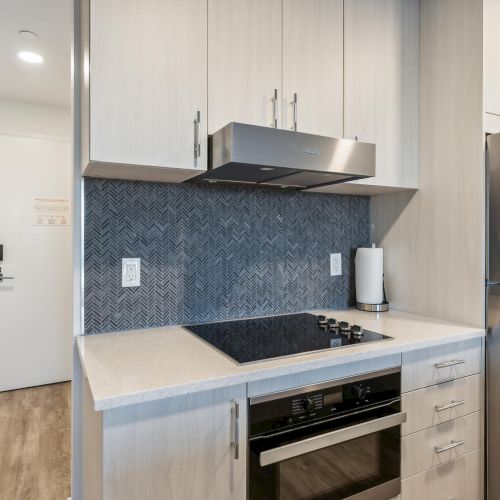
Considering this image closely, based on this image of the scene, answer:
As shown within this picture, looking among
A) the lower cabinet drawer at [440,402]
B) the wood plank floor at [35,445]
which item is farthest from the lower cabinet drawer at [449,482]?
the wood plank floor at [35,445]

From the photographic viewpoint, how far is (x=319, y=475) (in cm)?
125

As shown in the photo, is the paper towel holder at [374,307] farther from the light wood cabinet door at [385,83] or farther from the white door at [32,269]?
the white door at [32,269]

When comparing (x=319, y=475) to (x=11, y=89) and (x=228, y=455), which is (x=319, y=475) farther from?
(x=11, y=89)

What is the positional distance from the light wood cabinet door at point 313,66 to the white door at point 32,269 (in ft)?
8.86

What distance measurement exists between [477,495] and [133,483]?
4.92 feet

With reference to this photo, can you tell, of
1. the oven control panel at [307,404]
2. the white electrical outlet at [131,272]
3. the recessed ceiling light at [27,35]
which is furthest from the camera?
the recessed ceiling light at [27,35]

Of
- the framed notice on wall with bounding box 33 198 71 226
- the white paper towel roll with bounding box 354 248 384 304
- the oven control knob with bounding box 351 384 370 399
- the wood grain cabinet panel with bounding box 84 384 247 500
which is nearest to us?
the wood grain cabinet panel with bounding box 84 384 247 500

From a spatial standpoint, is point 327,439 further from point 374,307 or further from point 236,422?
point 374,307

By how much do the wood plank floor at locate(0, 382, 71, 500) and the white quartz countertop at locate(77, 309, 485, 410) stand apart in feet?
3.79

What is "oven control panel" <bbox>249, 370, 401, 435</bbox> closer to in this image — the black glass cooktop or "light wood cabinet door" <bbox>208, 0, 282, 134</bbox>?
the black glass cooktop

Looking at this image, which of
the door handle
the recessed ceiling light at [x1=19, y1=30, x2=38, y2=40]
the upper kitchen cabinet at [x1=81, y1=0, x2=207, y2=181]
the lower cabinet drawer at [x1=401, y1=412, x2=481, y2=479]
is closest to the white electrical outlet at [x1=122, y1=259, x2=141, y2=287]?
the upper kitchen cabinet at [x1=81, y1=0, x2=207, y2=181]

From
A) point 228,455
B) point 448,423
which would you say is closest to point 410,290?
point 448,423

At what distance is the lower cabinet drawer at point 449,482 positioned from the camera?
1.47 m

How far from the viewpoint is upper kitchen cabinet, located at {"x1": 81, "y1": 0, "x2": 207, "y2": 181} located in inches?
48.0
